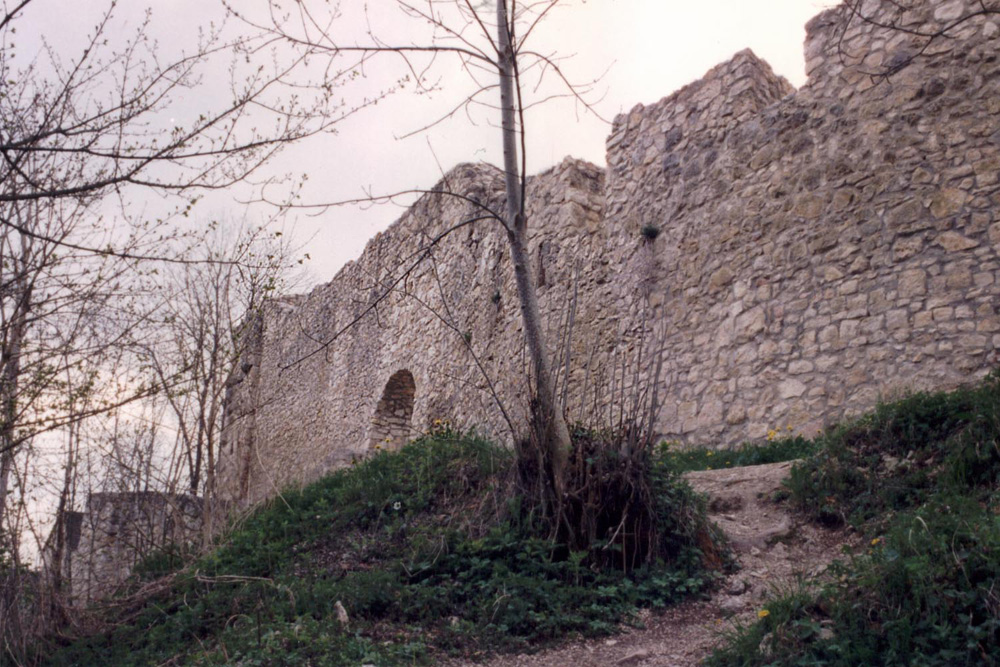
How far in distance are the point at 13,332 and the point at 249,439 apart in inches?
281

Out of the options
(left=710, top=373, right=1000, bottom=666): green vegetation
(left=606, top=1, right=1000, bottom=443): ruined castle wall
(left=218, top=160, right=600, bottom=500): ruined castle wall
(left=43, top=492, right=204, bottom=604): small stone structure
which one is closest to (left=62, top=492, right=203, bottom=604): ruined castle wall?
(left=43, top=492, right=204, bottom=604): small stone structure

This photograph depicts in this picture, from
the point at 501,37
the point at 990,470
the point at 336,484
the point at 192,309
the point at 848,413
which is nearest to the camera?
the point at 990,470

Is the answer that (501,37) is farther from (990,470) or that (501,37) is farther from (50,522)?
(50,522)

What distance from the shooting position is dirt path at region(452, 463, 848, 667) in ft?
12.9

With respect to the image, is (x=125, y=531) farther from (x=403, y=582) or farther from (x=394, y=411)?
(x=394, y=411)

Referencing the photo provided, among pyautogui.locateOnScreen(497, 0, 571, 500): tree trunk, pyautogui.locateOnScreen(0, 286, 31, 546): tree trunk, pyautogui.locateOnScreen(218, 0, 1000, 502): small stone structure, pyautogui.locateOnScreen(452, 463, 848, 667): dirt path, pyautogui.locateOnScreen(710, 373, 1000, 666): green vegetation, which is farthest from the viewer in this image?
pyautogui.locateOnScreen(218, 0, 1000, 502): small stone structure

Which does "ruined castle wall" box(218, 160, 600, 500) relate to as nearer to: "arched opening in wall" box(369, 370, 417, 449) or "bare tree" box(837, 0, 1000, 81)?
"arched opening in wall" box(369, 370, 417, 449)

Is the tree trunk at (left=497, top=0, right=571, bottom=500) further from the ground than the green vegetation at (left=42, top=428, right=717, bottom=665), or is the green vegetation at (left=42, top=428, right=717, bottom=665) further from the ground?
the tree trunk at (left=497, top=0, right=571, bottom=500)

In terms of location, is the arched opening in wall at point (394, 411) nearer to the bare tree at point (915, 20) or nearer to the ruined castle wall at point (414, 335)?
the ruined castle wall at point (414, 335)

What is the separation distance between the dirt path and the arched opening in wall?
300 inches

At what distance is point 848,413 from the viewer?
6.59 m

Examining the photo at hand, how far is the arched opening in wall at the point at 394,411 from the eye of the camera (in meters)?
13.3

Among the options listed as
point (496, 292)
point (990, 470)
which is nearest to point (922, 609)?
point (990, 470)

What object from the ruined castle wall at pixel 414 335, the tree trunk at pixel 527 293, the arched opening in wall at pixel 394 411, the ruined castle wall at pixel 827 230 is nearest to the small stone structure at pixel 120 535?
the ruined castle wall at pixel 414 335
